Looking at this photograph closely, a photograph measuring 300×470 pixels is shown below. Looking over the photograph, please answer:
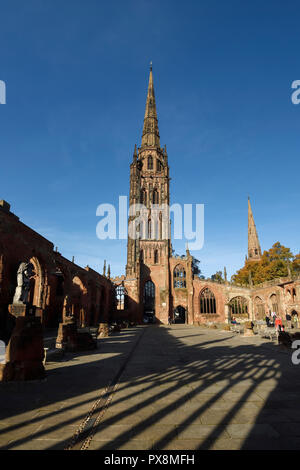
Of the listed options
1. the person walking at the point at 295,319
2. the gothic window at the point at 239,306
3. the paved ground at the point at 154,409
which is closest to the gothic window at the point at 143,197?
the gothic window at the point at 239,306

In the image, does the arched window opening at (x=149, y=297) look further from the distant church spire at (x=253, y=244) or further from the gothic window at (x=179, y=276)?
the distant church spire at (x=253, y=244)

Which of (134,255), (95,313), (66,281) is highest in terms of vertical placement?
(134,255)

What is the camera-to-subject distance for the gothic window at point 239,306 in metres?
37.7

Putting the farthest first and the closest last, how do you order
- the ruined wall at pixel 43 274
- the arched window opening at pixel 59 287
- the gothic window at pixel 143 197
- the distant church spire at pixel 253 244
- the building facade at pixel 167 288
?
the distant church spire at pixel 253 244 → the gothic window at pixel 143 197 → the building facade at pixel 167 288 → the arched window opening at pixel 59 287 → the ruined wall at pixel 43 274

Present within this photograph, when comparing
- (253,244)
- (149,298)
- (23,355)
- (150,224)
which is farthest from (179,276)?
(23,355)

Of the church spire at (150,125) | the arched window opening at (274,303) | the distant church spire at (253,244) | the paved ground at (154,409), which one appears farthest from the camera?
the church spire at (150,125)

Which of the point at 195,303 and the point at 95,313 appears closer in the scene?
the point at 95,313

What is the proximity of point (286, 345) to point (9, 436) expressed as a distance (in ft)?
36.8

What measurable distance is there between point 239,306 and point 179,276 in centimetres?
1053

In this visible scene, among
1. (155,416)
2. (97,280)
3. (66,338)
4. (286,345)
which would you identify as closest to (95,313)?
(97,280)

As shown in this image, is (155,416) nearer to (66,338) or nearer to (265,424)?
(265,424)

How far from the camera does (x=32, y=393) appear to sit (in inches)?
177

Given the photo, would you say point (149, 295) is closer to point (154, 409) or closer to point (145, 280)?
point (145, 280)

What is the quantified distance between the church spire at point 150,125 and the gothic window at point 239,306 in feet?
138
